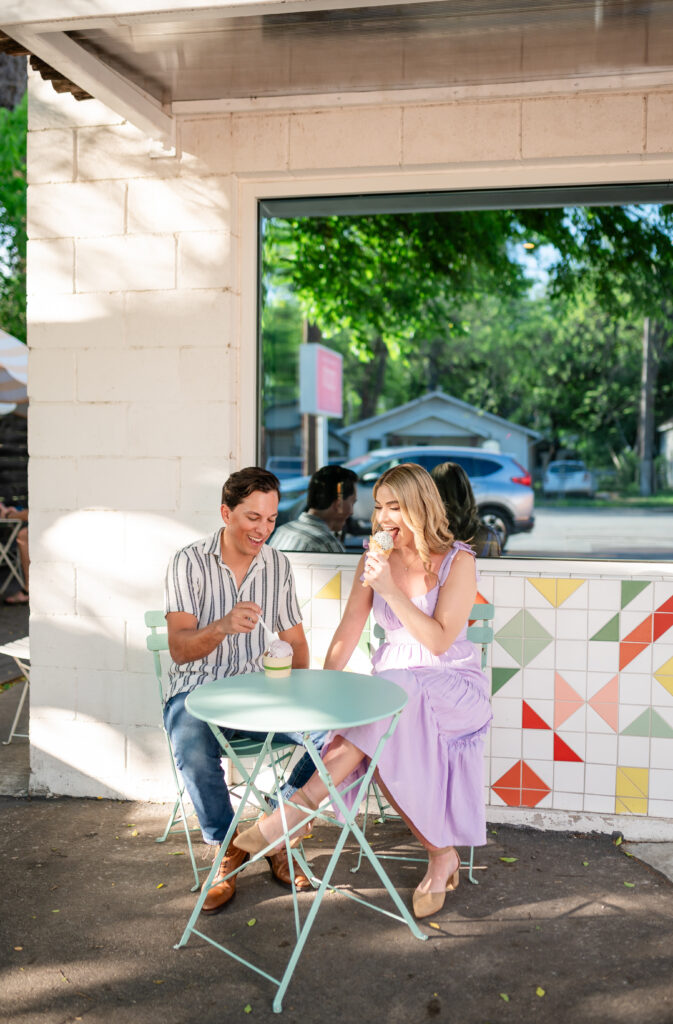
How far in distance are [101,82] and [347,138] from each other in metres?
0.97

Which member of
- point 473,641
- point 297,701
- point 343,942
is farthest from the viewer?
point 473,641

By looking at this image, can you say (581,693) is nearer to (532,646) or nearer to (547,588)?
(532,646)

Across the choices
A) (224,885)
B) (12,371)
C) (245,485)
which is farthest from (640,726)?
(12,371)

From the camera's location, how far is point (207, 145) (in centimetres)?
375

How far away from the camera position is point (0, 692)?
5.72m

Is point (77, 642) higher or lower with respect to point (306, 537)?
lower

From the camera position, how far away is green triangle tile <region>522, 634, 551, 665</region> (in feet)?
11.8

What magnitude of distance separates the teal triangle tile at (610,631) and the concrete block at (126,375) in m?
1.96

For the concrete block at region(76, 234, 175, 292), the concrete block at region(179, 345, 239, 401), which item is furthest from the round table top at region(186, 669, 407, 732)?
the concrete block at region(76, 234, 175, 292)

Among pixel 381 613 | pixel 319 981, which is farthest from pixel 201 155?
pixel 319 981

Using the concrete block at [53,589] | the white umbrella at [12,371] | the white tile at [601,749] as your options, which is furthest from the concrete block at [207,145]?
the white umbrella at [12,371]

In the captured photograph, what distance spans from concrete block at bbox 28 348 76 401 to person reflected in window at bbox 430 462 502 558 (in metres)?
1.63

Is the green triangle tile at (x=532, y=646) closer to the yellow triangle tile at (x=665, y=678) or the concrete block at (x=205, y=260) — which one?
the yellow triangle tile at (x=665, y=678)

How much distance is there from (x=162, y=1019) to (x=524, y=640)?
1.93 metres
